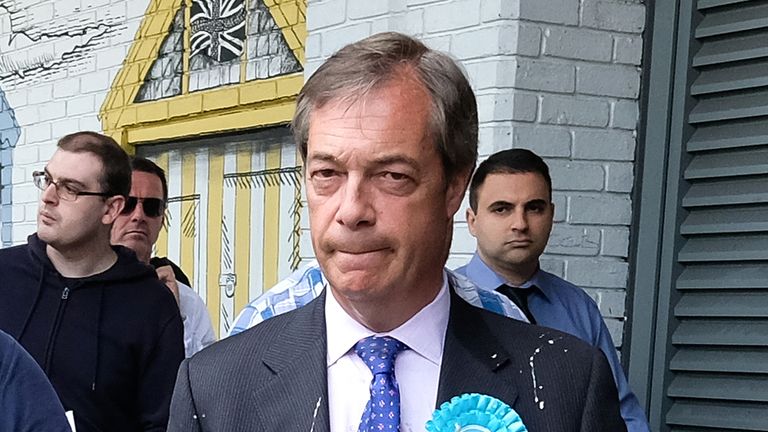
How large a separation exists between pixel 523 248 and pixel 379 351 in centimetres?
197

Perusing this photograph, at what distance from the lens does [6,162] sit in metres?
7.66

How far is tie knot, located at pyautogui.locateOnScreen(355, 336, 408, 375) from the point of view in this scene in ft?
6.82

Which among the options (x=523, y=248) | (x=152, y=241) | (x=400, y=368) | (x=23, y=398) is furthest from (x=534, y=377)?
(x=152, y=241)

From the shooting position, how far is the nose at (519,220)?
4.01 metres

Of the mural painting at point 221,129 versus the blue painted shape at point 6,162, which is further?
the blue painted shape at point 6,162

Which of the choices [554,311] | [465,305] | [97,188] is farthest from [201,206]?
[465,305]

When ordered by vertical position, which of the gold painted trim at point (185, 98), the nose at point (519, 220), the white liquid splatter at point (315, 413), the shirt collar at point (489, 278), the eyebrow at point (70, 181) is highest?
the gold painted trim at point (185, 98)

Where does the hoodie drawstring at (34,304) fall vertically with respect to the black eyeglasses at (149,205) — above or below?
below

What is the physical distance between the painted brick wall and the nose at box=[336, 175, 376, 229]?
233 cm

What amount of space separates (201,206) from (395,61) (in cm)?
445

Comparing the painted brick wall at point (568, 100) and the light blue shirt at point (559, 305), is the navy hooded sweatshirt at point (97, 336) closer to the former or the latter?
the light blue shirt at point (559, 305)

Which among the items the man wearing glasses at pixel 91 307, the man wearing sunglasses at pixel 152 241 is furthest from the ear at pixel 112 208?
the man wearing sunglasses at pixel 152 241

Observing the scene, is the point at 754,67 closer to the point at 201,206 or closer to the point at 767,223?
the point at 767,223

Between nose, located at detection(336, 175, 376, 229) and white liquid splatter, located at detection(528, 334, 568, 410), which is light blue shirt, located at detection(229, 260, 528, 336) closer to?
white liquid splatter, located at detection(528, 334, 568, 410)
